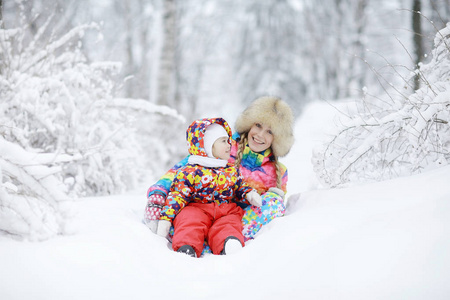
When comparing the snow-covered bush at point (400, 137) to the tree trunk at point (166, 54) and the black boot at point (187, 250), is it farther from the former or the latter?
the tree trunk at point (166, 54)

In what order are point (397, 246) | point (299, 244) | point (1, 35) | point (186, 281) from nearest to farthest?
1. point (397, 246)
2. point (186, 281)
3. point (299, 244)
4. point (1, 35)

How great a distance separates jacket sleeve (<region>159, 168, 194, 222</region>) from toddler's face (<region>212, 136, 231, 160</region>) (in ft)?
0.78

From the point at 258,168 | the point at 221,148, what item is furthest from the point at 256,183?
the point at 221,148

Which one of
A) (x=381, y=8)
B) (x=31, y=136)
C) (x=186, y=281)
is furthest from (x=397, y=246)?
(x=381, y=8)

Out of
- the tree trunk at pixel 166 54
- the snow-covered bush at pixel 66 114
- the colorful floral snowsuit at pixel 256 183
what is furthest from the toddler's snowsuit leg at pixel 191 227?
the tree trunk at pixel 166 54

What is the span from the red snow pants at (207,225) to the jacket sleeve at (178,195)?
1.6 inches

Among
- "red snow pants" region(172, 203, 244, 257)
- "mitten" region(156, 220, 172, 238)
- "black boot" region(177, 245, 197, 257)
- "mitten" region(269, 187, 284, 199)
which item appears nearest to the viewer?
"black boot" region(177, 245, 197, 257)

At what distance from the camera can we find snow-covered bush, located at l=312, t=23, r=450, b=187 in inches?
73.8

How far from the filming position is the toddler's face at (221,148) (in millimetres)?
2309

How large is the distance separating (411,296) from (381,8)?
15632 millimetres

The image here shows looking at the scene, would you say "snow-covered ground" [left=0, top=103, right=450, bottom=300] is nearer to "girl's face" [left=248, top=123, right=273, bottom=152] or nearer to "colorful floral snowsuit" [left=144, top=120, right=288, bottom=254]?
"colorful floral snowsuit" [left=144, top=120, right=288, bottom=254]

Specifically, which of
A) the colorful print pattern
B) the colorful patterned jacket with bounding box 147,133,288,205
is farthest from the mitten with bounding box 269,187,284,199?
the colorful print pattern

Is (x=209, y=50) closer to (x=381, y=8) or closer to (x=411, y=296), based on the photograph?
(x=381, y=8)

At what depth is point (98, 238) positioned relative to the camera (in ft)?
5.17
